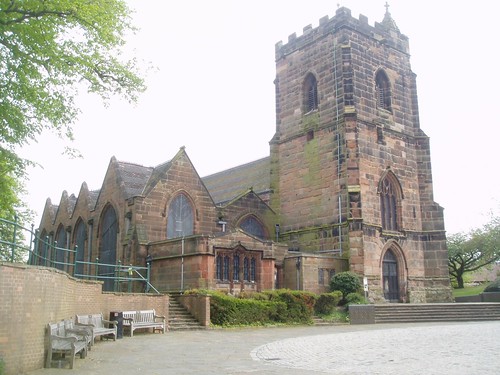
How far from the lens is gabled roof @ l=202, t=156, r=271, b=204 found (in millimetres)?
40406

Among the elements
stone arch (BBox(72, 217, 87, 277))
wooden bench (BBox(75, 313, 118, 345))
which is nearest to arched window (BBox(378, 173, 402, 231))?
stone arch (BBox(72, 217, 87, 277))

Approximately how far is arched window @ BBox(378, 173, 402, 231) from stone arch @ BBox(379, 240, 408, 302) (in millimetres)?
1287

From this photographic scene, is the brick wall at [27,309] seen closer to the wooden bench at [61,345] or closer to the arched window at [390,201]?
the wooden bench at [61,345]

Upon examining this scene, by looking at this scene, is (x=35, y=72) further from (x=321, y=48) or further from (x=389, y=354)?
(x=321, y=48)

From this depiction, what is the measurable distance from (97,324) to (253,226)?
18.5 m

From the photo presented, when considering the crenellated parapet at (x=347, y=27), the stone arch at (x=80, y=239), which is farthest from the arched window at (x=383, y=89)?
the stone arch at (x=80, y=239)

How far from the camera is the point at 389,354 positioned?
488 inches

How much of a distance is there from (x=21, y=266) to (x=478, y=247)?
50265 mm

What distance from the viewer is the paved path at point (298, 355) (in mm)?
10258

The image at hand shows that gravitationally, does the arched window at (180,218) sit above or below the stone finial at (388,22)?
below

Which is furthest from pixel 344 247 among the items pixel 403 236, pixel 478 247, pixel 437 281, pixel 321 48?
pixel 478 247

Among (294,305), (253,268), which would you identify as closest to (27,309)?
(294,305)

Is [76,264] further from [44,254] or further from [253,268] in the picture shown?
[253,268]

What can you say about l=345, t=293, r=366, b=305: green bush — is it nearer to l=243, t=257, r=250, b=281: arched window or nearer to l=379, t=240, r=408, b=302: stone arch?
l=379, t=240, r=408, b=302: stone arch
